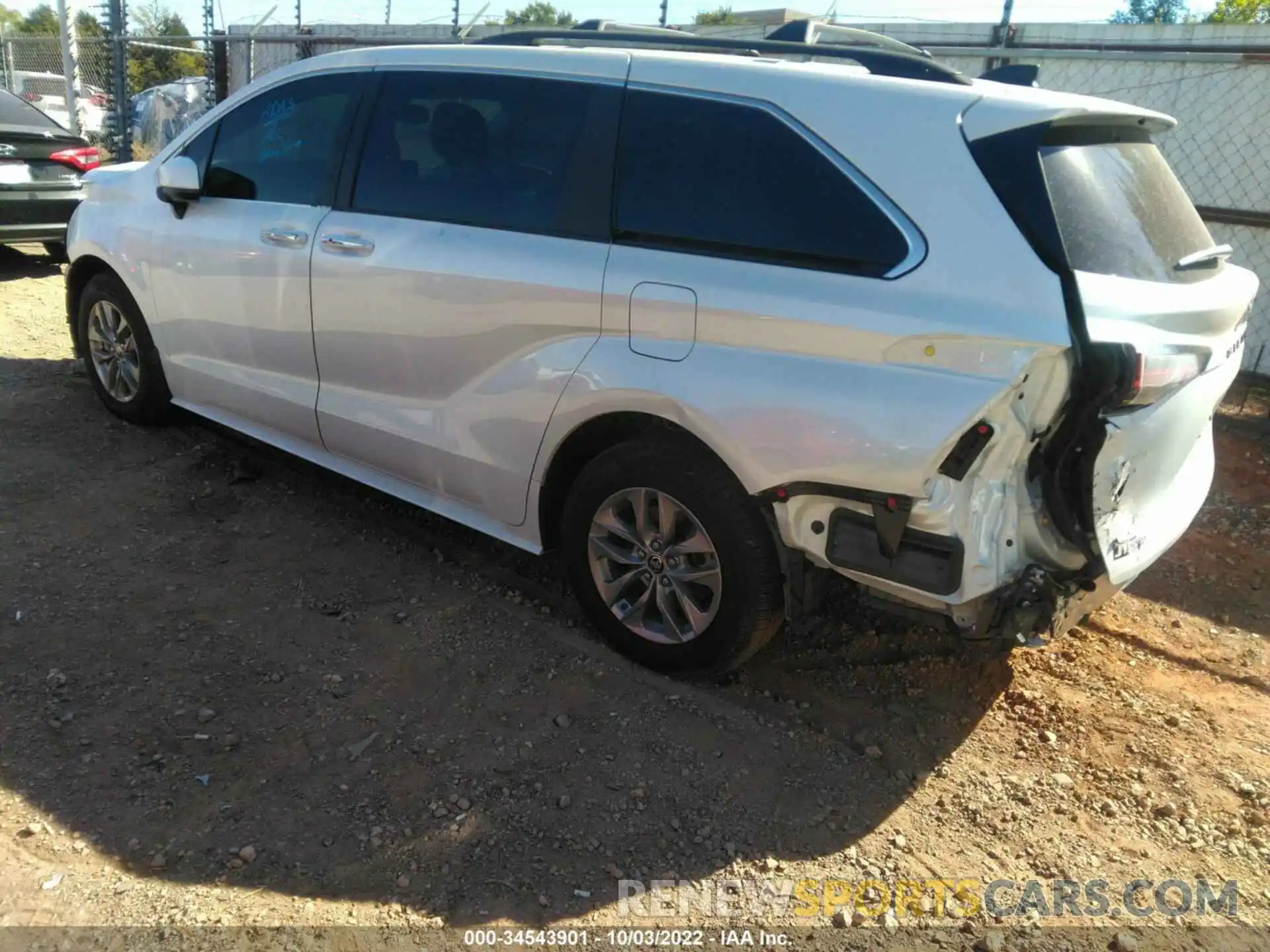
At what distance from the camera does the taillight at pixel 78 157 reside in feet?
29.6

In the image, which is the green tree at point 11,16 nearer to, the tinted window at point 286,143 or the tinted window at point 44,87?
the tinted window at point 44,87

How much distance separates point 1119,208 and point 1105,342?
547mm

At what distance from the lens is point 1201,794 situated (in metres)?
3.16

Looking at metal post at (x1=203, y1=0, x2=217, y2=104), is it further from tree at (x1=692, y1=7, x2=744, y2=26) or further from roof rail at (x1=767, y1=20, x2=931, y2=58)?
roof rail at (x1=767, y1=20, x2=931, y2=58)

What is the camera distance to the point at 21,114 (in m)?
9.14

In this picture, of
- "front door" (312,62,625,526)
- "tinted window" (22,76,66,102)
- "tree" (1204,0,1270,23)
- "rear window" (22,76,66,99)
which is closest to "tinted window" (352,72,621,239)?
"front door" (312,62,625,526)

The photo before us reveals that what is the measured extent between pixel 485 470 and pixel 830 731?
5.03ft

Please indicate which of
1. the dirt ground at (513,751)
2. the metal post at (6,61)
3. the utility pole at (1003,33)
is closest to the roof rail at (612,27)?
the dirt ground at (513,751)

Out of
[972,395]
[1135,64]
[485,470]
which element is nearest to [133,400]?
[485,470]

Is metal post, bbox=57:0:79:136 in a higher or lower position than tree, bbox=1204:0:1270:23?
lower

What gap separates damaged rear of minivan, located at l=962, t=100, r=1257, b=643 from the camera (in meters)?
2.64

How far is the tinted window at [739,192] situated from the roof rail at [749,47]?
0.39 m

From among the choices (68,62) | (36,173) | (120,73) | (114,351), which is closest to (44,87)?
(68,62)

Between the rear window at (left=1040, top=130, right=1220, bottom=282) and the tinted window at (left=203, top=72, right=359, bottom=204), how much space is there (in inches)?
110
